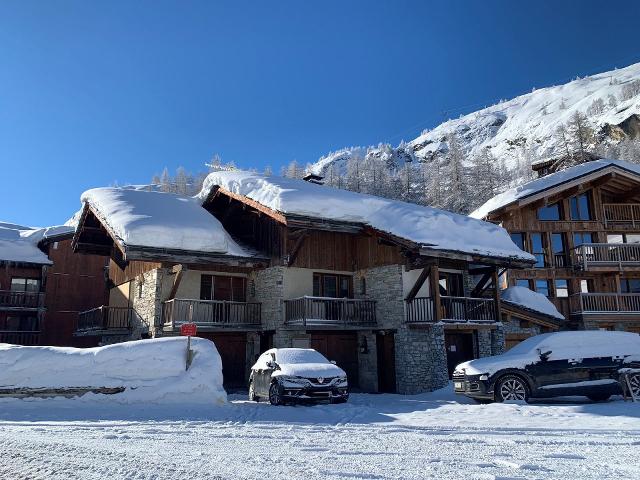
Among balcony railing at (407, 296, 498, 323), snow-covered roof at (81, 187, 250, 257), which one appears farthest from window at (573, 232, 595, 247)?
snow-covered roof at (81, 187, 250, 257)

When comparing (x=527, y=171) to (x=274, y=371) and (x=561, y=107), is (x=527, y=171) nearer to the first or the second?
(x=561, y=107)

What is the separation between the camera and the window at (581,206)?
31438 mm

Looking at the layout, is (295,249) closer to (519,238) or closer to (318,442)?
(318,442)

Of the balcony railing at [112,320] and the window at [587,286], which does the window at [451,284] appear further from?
the balcony railing at [112,320]

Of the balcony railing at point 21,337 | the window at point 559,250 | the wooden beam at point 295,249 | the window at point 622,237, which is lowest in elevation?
the balcony railing at point 21,337

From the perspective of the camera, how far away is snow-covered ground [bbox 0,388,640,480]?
5.96 meters

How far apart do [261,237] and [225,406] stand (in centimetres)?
1067

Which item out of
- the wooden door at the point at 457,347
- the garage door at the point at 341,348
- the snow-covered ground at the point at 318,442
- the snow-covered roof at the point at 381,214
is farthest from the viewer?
the wooden door at the point at 457,347

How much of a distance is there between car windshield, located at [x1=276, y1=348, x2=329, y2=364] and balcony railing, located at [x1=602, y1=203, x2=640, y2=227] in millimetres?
23823

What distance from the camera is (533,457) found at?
6781mm

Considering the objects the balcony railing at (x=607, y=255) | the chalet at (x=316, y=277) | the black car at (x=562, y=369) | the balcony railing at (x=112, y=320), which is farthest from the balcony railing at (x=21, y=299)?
the balcony railing at (x=607, y=255)

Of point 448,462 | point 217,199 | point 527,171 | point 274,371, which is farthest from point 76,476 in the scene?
point 527,171

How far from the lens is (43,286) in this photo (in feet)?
110

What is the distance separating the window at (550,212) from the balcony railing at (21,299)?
101 feet
